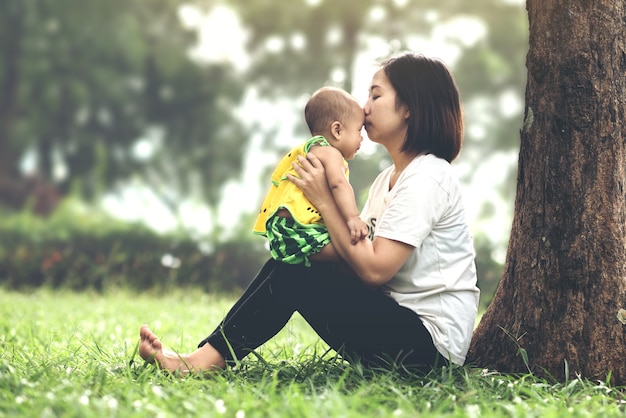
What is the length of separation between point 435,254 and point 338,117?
26.2 inches

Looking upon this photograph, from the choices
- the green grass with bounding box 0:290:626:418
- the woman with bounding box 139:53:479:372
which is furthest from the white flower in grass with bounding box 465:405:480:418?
the woman with bounding box 139:53:479:372

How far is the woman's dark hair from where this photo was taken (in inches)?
110

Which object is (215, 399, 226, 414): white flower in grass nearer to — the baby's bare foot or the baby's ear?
the baby's bare foot

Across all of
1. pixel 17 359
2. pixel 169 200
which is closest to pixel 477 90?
pixel 169 200

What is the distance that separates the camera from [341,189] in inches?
106

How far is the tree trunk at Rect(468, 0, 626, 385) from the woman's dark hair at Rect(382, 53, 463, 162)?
0.41 metres

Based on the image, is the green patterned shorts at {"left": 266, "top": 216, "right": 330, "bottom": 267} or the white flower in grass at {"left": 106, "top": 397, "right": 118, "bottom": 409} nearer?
the white flower in grass at {"left": 106, "top": 397, "right": 118, "bottom": 409}

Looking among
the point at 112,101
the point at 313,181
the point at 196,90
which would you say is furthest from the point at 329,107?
the point at 112,101

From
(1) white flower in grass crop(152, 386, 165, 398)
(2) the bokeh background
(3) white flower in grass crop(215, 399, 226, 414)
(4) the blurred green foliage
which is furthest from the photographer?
(2) the bokeh background

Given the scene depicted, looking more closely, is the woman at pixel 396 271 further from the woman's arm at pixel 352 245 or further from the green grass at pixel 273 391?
the green grass at pixel 273 391

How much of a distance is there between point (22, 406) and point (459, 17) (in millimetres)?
10265

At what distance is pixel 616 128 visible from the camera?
9.48 feet

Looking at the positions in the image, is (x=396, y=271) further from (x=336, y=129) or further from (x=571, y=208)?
(x=571, y=208)

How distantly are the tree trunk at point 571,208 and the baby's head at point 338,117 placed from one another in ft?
2.44
